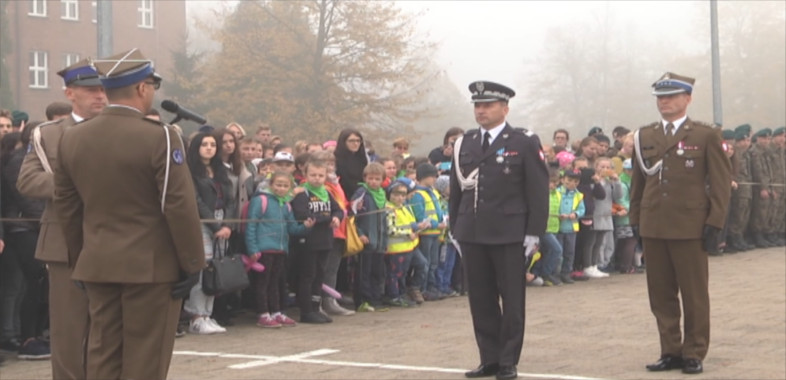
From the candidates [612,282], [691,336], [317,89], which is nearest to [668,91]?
[691,336]

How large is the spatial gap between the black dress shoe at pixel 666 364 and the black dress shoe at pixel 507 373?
1.03 meters

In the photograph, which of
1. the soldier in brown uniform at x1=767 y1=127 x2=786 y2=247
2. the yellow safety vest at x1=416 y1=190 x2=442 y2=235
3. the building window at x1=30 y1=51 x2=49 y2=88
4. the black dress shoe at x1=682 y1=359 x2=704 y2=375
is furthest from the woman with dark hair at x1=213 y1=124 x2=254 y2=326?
the building window at x1=30 y1=51 x2=49 y2=88

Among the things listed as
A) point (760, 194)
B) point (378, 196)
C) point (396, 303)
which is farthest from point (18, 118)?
point (760, 194)

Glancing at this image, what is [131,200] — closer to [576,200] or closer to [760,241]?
[576,200]

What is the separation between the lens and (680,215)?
29.8 ft

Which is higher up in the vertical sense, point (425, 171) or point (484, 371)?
point (425, 171)

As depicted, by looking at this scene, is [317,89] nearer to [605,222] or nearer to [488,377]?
[605,222]

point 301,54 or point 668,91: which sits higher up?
point 301,54

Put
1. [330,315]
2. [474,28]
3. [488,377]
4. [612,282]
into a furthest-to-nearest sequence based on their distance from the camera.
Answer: [474,28] → [612,282] → [330,315] → [488,377]

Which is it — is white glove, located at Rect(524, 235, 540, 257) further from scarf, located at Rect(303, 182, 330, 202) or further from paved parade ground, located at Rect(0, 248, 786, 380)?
scarf, located at Rect(303, 182, 330, 202)

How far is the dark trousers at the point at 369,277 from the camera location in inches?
522

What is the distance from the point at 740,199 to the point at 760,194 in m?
0.70

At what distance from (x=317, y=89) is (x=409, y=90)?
11.6 ft

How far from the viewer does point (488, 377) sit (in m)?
8.75
